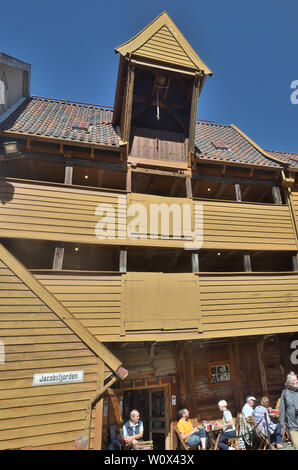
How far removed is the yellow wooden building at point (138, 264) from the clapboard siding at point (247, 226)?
0.16 feet

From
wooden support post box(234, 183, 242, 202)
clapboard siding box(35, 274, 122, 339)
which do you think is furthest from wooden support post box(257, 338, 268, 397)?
clapboard siding box(35, 274, 122, 339)

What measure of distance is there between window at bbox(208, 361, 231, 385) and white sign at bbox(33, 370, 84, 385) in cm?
602

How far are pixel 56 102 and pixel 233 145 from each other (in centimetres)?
1029

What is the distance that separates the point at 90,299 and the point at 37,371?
2.73 m

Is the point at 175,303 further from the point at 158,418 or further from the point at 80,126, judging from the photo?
the point at 80,126

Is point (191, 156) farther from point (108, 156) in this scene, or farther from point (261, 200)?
point (261, 200)

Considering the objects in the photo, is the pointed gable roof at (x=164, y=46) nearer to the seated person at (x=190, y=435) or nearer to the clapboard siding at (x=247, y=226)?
the clapboard siding at (x=247, y=226)

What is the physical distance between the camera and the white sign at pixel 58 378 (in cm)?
521

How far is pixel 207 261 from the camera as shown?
1217 cm

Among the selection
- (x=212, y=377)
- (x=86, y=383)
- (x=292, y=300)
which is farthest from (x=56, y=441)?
(x=292, y=300)

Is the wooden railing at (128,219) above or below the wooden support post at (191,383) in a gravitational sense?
above

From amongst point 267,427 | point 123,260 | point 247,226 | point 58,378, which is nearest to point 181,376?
point 267,427

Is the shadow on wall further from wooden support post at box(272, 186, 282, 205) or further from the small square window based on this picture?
wooden support post at box(272, 186, 282, 205)

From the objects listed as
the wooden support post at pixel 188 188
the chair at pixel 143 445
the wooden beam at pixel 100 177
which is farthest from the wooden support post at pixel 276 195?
Result: the chair at pixel 143 445
